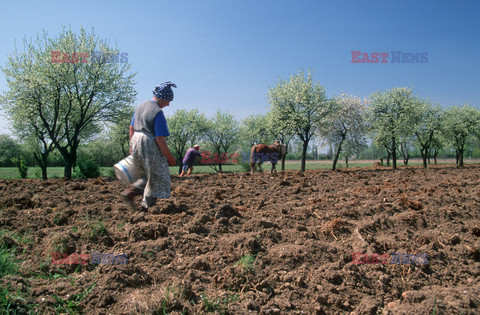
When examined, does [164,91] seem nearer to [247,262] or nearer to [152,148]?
[152,148]

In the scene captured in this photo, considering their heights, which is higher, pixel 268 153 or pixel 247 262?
pixel 268 153

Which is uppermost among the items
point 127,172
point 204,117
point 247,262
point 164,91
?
point 204,117

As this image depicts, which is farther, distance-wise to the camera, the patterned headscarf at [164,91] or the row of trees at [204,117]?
the row of trees at [204,117]

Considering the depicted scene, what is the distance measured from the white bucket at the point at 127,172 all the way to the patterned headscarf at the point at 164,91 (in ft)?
3.35

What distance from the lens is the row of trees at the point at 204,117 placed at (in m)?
21.8

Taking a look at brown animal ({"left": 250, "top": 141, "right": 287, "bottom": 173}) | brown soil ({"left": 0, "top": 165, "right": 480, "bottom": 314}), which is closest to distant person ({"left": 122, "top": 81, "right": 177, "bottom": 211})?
brown soil ({"left": 0, "top": 165, "right": 480, "bottom": 314})

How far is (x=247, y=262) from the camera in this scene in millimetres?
3551

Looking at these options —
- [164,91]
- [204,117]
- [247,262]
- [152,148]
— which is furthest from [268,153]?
[204,117]

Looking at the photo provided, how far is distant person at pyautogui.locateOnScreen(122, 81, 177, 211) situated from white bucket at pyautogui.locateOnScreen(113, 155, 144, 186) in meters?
0.07

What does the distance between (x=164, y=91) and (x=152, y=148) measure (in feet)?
2.87

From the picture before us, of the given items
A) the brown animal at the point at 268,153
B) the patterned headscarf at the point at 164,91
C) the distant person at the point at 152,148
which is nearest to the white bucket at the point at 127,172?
the distant person at the point at 152,148

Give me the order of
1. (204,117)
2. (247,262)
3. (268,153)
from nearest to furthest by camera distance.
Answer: (247,262) < (268,153) < (204,117)

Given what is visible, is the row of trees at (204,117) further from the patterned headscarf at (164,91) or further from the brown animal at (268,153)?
the patterned headscarf at (164,91)

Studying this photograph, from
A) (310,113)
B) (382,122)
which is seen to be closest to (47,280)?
(310,113)
